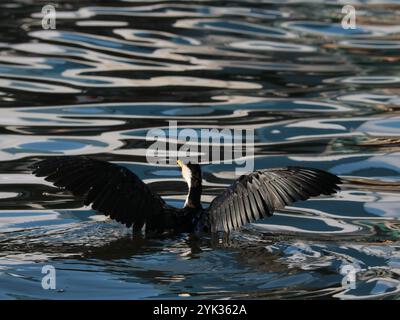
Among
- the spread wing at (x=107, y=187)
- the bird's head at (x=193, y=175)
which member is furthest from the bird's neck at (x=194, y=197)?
the spread wing at (x=107, y=187)

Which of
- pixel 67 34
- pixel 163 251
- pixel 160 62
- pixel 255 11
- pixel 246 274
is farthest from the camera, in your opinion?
pixel 255 11

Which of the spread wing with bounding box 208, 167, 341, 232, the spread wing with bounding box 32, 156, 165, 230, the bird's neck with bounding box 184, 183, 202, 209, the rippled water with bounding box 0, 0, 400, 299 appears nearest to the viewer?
the rippled water with bounding box 0, 0, 400, 299

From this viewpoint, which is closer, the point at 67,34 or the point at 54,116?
the point at 54,116

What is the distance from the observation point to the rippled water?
28.7ft

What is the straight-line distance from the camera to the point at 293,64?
56.9ft

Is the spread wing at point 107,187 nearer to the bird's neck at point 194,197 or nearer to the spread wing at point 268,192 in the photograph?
the bird's neck at point 194,197

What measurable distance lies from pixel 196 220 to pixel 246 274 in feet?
4.36

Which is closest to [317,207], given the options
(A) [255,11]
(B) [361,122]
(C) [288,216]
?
(C) [288,216]

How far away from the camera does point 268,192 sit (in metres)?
9.57

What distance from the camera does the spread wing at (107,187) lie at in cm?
963

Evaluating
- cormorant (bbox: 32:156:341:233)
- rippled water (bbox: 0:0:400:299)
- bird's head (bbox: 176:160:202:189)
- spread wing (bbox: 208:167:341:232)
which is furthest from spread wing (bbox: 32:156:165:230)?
spread wing (bbox: 208:167:341:232)

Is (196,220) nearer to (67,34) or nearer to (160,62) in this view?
(160,62)

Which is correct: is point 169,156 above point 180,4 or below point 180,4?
below

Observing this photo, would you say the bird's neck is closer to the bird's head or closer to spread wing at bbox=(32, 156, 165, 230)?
the bird's head
